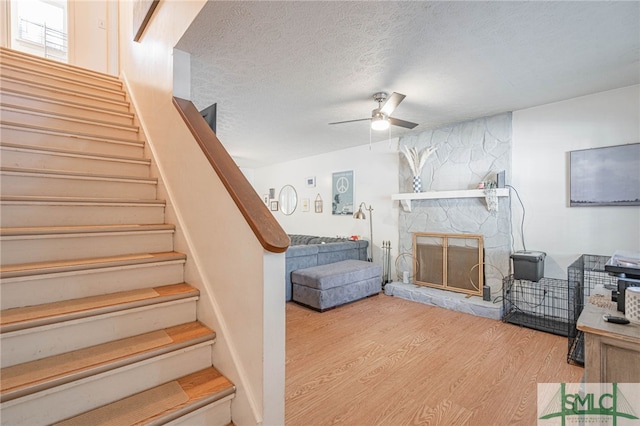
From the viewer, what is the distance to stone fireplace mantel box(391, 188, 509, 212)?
3686mm

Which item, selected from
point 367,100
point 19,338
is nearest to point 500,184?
point 367,100

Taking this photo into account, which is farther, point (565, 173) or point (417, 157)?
point (417, 157)

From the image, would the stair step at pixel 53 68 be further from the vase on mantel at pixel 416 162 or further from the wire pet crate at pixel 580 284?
the wire pet crate at pixel 580 284

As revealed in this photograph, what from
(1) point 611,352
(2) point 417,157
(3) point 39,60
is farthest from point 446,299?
(3) point 39,60

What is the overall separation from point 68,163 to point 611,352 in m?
3.40

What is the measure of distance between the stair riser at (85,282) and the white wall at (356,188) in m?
3.82

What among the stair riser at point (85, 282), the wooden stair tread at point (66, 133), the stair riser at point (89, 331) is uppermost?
the wooden stair tread at point (66, 133)

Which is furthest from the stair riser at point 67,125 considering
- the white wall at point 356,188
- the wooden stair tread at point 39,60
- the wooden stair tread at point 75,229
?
the white wall at point 356,188

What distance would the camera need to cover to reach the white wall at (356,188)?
16.6ft

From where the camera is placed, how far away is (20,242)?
5.25 ft

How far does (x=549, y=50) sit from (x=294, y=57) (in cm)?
200

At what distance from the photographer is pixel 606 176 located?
3.05 meters

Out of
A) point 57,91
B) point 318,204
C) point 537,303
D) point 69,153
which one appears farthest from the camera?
point 318,204

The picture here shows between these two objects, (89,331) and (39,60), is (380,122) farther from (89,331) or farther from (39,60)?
(39,60)
